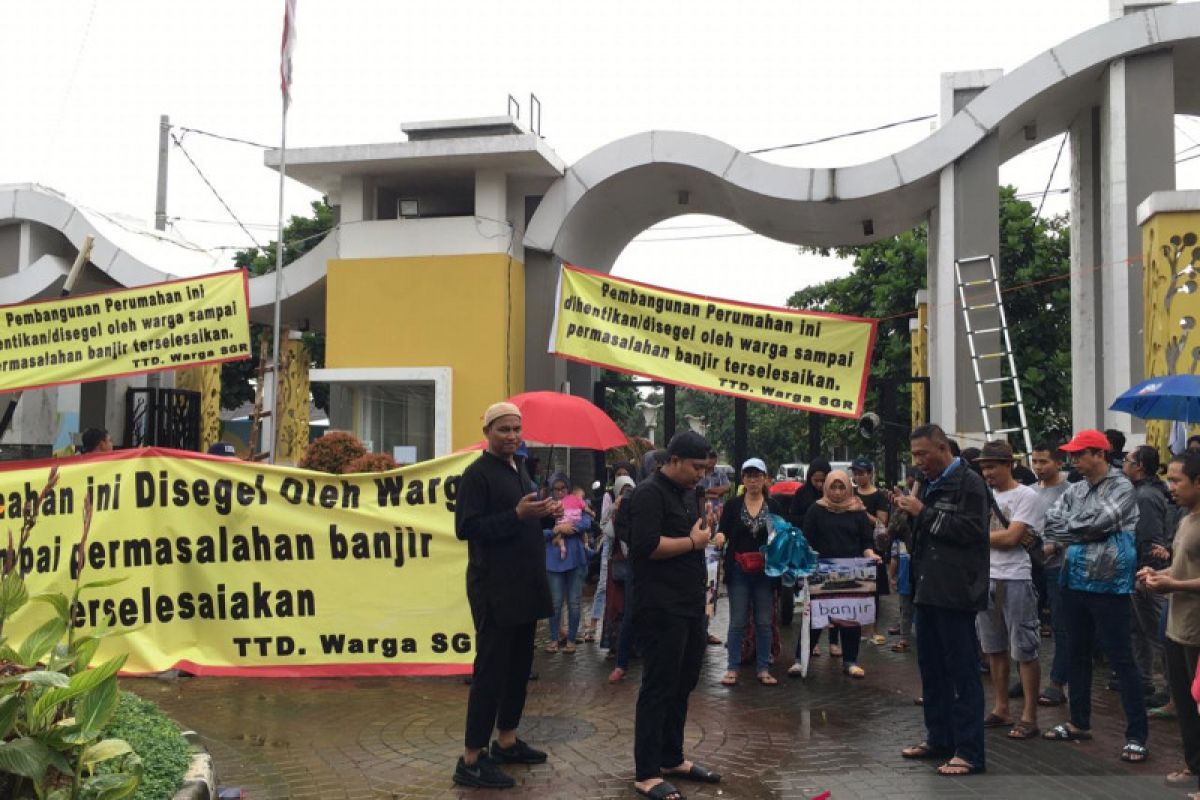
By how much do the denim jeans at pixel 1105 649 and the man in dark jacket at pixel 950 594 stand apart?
85cm

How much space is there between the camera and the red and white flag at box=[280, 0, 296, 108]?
1430 centimetres

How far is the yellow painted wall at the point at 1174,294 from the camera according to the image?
1010cm

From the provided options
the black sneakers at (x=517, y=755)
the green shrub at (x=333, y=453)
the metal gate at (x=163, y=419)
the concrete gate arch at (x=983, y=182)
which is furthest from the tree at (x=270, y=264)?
the black sneakers at (x=517, y=755)

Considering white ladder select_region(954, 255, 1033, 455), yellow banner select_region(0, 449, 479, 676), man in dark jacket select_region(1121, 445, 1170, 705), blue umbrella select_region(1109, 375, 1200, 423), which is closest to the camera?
man in dark jacket select_region(1121, 445, 1170, 705)

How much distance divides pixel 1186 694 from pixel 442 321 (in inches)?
435

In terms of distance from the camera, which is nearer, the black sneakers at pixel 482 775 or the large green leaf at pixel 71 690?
the large green leaf at pixel 71 690

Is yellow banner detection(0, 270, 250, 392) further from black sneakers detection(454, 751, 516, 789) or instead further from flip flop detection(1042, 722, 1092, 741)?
flip flop detection(1042, 722, 1092, 741)

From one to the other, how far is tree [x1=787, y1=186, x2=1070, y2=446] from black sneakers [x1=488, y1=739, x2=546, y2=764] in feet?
67.5

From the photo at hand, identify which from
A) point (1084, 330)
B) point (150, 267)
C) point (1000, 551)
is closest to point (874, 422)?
point (1084, 330)

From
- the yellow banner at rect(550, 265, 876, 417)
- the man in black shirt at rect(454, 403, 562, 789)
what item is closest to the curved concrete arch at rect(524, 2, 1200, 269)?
the yellow banner at rect(550, 265, 876, 417)

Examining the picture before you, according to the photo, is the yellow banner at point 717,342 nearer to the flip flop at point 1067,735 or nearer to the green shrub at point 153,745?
the flip flop at point 1067,735

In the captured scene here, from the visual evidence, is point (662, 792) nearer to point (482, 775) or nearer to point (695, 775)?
point (695, 775)

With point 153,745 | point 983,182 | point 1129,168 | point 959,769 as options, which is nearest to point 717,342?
point 959,769

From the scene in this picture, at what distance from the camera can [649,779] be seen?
5352mm
